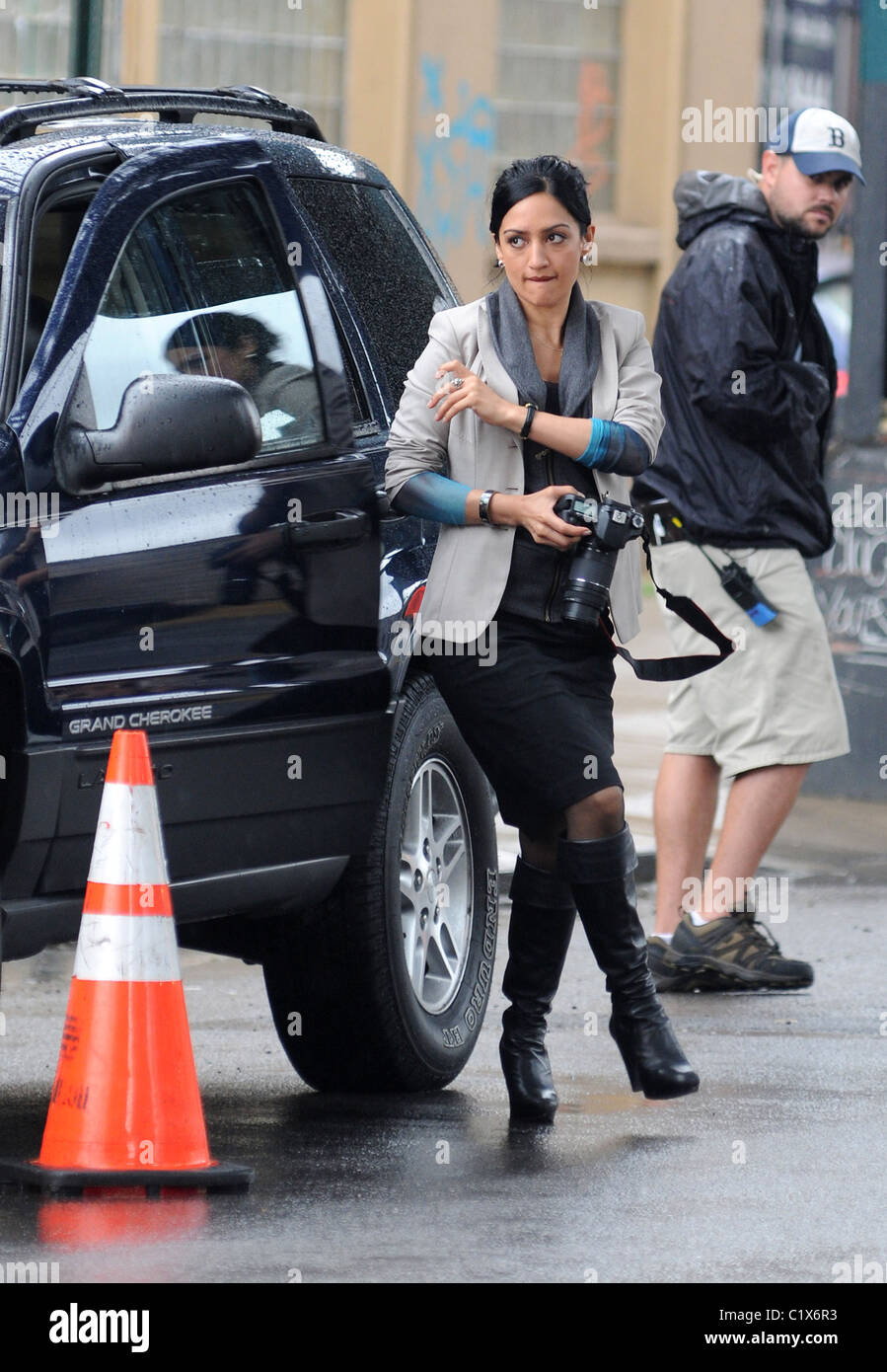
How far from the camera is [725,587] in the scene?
24.6 feet

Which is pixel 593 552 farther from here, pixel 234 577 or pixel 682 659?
pixel 234 577

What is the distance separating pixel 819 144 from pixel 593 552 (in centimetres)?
255

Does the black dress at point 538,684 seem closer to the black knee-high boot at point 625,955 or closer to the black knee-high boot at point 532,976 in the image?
the black knee-high boot at point 625,955

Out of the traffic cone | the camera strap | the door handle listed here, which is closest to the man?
the camera strap

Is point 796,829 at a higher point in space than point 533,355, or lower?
lower

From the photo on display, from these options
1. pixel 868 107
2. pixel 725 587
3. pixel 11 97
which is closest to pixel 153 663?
pixel 725 587

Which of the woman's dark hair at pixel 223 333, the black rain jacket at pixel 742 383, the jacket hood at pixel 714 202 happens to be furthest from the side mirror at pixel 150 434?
the jacket hood at pixel 714 202

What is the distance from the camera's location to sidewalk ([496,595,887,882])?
32.1ft

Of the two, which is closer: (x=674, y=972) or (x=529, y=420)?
(x=529, y=420)

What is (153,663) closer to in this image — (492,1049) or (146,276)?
(146,276)

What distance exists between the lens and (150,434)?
489 cm

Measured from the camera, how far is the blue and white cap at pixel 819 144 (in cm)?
744

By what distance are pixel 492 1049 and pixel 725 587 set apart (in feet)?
5.11

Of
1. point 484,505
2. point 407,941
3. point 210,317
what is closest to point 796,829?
point 407,941
